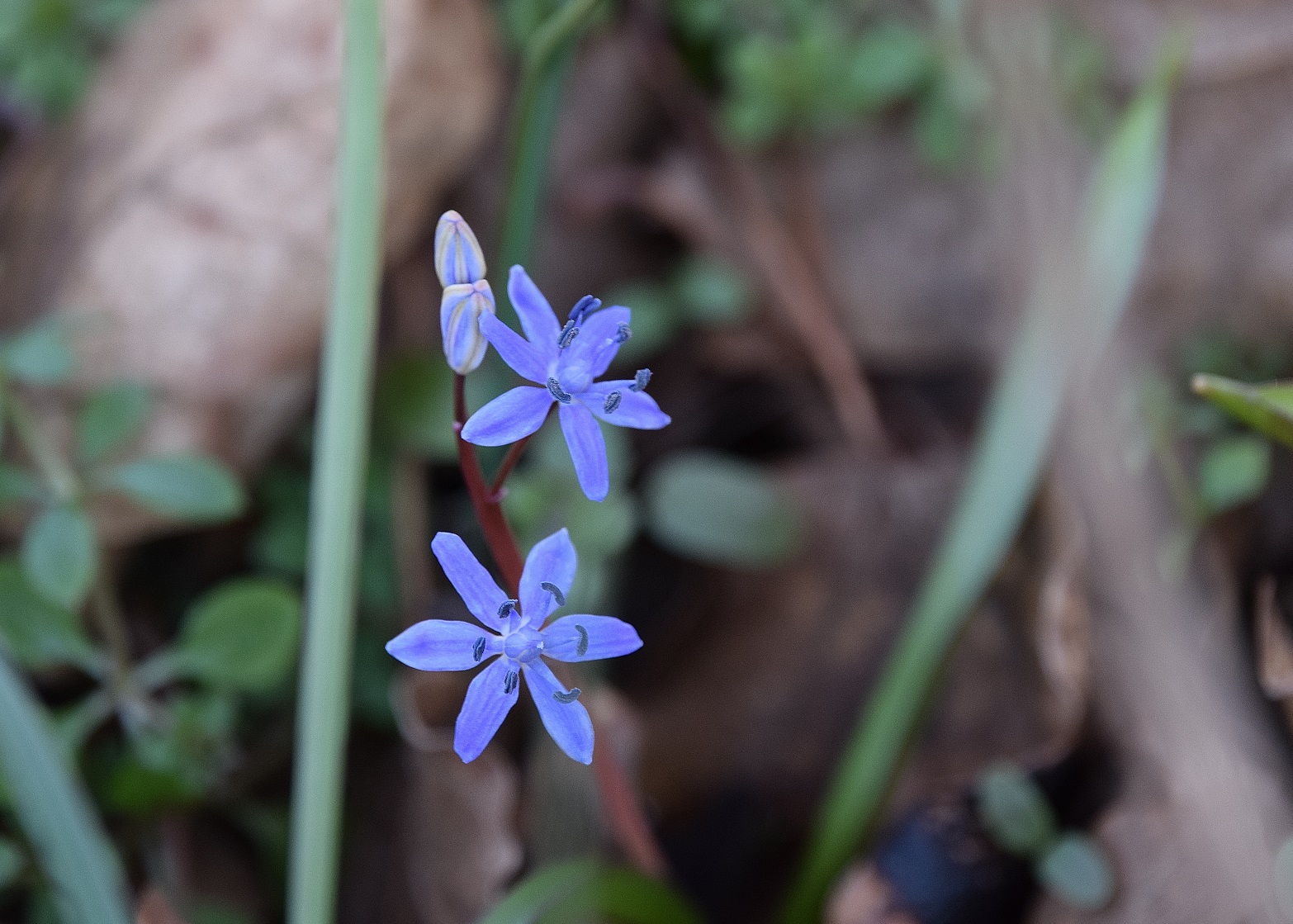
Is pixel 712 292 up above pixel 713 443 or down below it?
above

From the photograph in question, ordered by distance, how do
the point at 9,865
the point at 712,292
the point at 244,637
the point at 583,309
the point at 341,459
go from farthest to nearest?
the point at 712,292 → the point at 244,637 → the point at 9,865 → the point at 341,459 → the point at 583,309

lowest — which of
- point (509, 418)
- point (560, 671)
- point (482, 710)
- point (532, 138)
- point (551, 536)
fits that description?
point (560, 671)

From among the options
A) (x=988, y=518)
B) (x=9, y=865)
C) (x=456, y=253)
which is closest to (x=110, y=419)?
(x=9, y=865)

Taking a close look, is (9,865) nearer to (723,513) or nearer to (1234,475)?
(723,513)

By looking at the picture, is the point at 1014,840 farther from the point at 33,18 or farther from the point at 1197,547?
the point at 33,18

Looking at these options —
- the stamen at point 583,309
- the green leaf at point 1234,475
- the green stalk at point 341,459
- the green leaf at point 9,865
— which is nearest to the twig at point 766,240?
the green leaf at point 1234,475

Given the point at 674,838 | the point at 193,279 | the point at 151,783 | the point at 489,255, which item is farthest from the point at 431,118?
the point at 674,838

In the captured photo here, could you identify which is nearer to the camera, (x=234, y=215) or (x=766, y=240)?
(x=234, y=215)
